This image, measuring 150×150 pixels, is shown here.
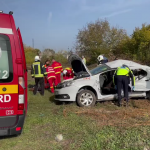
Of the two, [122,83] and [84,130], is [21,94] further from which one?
[122,83]

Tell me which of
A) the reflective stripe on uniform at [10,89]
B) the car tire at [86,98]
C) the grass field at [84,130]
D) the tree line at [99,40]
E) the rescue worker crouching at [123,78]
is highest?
the tree line at [99,40]

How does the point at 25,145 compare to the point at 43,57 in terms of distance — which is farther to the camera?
the point at 43,57

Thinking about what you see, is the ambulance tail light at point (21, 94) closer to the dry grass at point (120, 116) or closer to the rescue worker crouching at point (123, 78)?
the dry grass at point (120, 116)

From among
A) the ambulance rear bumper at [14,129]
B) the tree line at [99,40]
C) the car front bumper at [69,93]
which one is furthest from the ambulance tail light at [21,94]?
the tree line at [99,40]

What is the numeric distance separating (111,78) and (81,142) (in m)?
4.06

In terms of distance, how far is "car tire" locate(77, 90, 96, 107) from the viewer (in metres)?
7.15

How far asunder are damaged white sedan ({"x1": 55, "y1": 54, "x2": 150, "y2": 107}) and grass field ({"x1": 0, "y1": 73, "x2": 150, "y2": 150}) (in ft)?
1.86

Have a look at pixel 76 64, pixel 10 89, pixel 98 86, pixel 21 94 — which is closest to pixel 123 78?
pixel 98 86

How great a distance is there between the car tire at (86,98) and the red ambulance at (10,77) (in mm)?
3441

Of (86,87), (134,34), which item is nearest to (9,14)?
(86,87)

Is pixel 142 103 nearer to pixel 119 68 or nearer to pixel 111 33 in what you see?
pixel 119 68

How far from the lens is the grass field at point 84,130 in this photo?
409cm

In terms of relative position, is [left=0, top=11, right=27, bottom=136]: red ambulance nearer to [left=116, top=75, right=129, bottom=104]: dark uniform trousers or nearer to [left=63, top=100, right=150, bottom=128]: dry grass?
[left=63, top=100, right=150, bottom=128]: dry grass

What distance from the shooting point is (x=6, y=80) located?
3.78 meters
